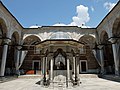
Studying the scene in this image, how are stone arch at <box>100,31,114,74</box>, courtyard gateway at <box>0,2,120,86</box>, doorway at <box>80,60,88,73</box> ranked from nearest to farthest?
courtyard gateway at <box>0,2,120,86</box> → stone arch at <box>100,31,114,74</box> → doorway at <box>80,60,88,73</box>

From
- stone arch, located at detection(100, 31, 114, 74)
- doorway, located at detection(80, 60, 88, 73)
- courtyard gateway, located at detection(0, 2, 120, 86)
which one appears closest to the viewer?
courtyard gateway, located at detection(0, 2, 120, 86)

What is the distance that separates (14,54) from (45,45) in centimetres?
921

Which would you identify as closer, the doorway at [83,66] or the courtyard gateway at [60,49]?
the courtyard gateway at [60,49]

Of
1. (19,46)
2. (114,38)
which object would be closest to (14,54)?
(19,46)

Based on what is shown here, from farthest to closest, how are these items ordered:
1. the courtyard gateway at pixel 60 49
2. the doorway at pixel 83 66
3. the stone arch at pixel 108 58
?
the doorway at pixel 83 66 < the stone arch at pixel 108 58 < the courtyard gateway at pixel 60 49

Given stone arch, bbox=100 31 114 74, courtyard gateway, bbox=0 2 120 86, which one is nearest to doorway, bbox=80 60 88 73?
courtyard gateway, bbox=0 2 120 86

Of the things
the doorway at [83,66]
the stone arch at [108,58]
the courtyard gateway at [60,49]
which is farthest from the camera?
the doorway at [83,66]

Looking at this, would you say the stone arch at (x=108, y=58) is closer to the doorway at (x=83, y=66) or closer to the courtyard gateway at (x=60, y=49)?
the courtyard gateway at (x=60, y=49)

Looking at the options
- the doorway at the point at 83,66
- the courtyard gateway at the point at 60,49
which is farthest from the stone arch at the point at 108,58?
the doorway at the point at 83,66

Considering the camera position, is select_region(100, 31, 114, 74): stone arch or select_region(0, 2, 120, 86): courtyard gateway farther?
select_region(100, 31, 114, 74): stone arch

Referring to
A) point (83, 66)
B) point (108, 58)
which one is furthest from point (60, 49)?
point (83, 66)

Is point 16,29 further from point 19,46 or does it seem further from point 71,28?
point 71,28

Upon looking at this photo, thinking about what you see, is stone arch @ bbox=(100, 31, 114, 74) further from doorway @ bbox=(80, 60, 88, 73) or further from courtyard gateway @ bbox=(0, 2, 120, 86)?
doorway @ bbox=(80, 60, 88, 73)

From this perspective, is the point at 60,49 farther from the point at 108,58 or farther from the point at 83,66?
the point at 83,66
